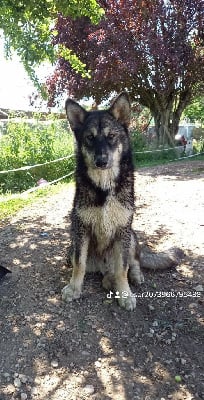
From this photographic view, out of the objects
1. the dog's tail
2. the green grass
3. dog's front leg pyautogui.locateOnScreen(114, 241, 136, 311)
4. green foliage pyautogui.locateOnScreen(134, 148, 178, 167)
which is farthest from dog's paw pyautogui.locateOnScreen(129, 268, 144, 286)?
green foliage pyautogui.locateOnScreen(134, 148, 178, 167)

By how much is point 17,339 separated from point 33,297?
25.7 inches

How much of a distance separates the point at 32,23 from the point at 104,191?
267cm

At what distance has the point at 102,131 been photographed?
3.49m

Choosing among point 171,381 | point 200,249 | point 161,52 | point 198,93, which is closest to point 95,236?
point 171,381

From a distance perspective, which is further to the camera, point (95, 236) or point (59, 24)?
point (59, 24)

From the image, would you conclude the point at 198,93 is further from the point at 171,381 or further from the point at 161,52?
the point at 171,381

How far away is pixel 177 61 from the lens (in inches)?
622

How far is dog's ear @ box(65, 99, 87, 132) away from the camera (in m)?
3.68

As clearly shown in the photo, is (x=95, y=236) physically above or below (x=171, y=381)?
above

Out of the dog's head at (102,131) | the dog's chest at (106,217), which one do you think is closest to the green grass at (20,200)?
the dog's chest at (106,217)

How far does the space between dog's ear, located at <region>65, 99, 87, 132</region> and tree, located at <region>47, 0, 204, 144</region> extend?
40.6ft

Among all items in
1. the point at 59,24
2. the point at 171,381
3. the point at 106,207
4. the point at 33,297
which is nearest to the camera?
the point at 171,381

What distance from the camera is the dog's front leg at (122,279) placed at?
12.3 feet

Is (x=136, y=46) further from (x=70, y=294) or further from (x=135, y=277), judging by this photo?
(x=70, y=294)
